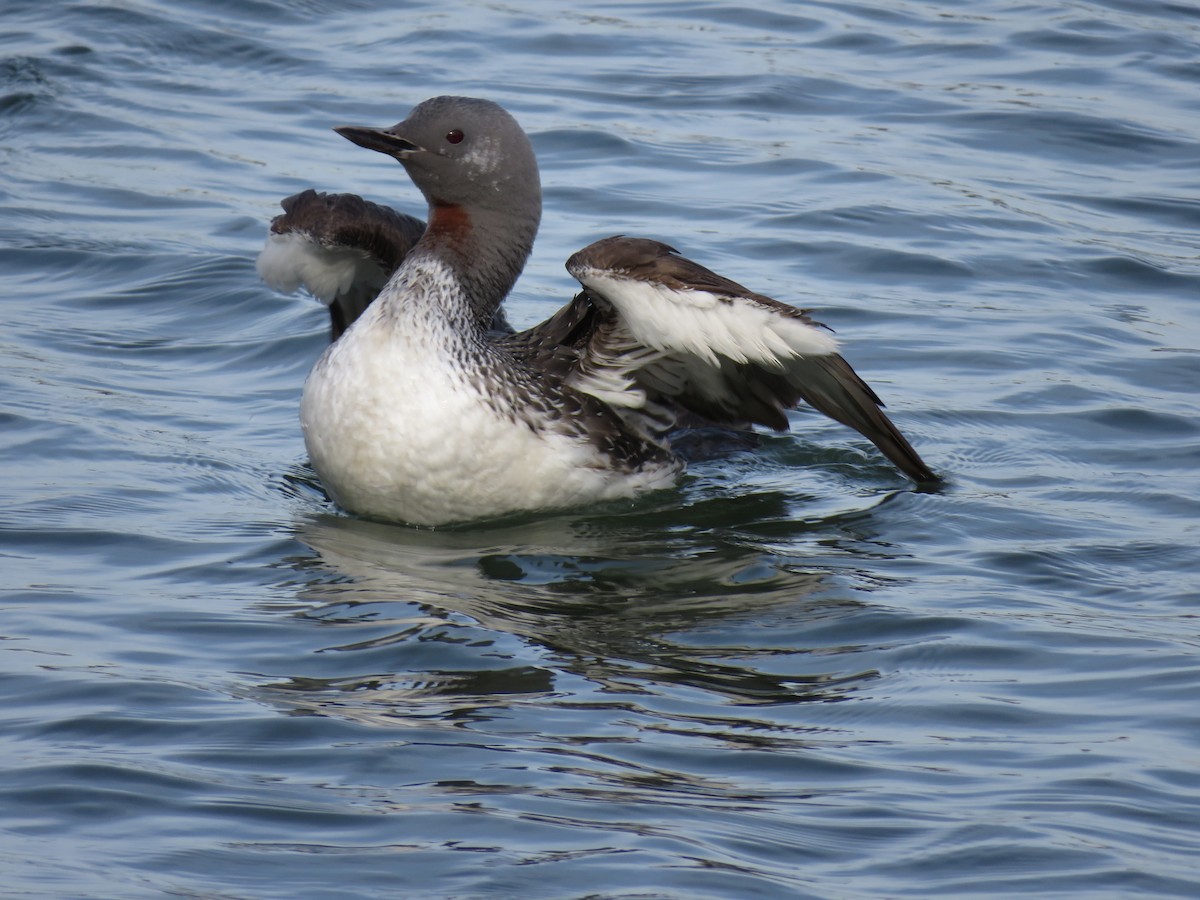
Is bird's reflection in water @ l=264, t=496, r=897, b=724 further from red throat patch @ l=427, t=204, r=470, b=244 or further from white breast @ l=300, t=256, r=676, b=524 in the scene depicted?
red throat patch @ l=427, t=204, r=470, b=244

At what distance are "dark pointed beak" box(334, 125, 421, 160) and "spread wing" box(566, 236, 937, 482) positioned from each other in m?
0.87

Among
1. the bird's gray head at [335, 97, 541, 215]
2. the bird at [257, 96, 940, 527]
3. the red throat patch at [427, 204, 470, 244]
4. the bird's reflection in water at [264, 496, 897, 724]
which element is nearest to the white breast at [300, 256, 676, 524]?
the bird at [257, 96, 940, 527]

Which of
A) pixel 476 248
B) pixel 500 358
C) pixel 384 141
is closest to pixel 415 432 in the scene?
pixel 500 358

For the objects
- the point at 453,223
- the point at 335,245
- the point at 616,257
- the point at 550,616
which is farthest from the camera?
the point at 335,245

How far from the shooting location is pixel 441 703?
4.79 m

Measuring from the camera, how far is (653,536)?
636cm

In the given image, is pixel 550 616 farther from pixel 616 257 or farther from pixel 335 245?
pixel 335 245

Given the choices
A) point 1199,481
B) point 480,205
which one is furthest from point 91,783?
point 1199,481

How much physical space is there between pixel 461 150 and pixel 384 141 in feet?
0.89

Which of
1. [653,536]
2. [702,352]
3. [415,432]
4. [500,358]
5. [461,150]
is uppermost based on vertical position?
[461,150]

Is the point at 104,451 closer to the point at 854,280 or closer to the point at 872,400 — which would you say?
the point at 872,400

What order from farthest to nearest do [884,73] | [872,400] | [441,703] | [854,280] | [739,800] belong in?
1. [884,73]
2. [854,280]
3. [872,400]
4. [441,703]
5. [739,800]

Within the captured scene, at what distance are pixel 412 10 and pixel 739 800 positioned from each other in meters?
10.3

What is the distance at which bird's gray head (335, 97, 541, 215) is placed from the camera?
6.44 meters
